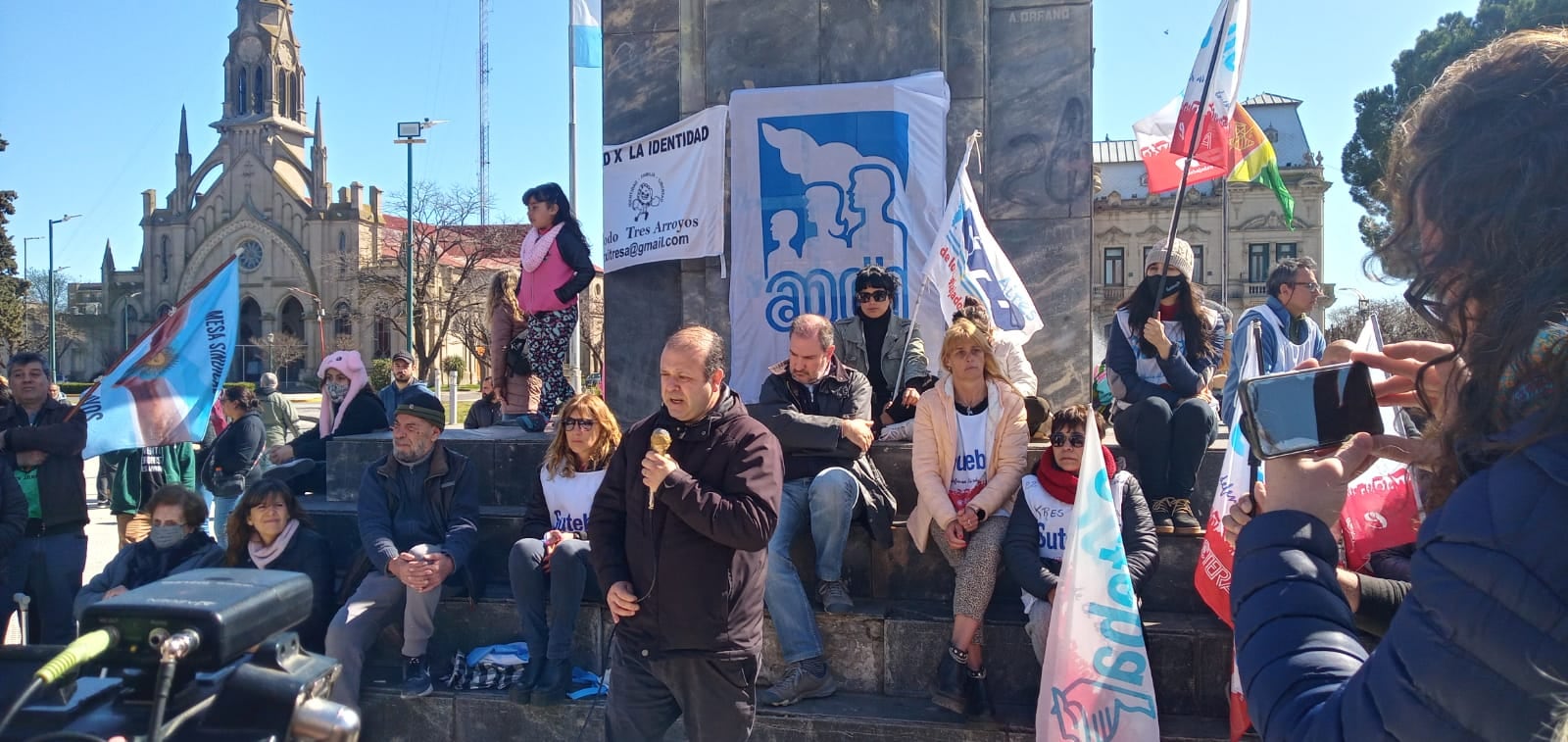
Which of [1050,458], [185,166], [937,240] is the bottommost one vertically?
[1050,458]

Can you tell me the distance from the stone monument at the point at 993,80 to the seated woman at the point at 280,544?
3.11m

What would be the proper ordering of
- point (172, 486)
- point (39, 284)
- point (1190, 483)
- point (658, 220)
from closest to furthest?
point (1190, 483) → point (172, 486) → point (658, 220) → point (39, 284)

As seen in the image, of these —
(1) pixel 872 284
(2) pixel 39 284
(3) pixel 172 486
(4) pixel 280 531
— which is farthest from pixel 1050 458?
(2) pixel 39 284


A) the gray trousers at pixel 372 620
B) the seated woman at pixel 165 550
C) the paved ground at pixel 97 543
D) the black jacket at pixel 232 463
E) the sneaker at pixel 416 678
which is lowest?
the paved ground at pixel 97 543

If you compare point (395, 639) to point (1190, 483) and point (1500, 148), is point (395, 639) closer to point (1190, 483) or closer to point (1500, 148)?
point (1190, 483)

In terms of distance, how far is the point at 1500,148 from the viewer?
136 cm

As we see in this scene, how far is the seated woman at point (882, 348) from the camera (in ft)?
20.9

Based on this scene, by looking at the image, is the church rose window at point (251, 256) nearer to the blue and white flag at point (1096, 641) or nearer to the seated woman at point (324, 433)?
the seated woman at point (324, 433)

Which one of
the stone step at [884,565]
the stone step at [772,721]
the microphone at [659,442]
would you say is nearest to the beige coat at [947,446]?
the stone step at [884,565]

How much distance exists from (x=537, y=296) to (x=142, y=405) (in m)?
2.41

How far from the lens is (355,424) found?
24.7 ft

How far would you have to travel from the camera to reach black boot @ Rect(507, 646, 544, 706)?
5.06 meters

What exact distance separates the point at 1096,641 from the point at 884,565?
1.81m

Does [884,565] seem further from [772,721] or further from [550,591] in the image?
[550,591]
